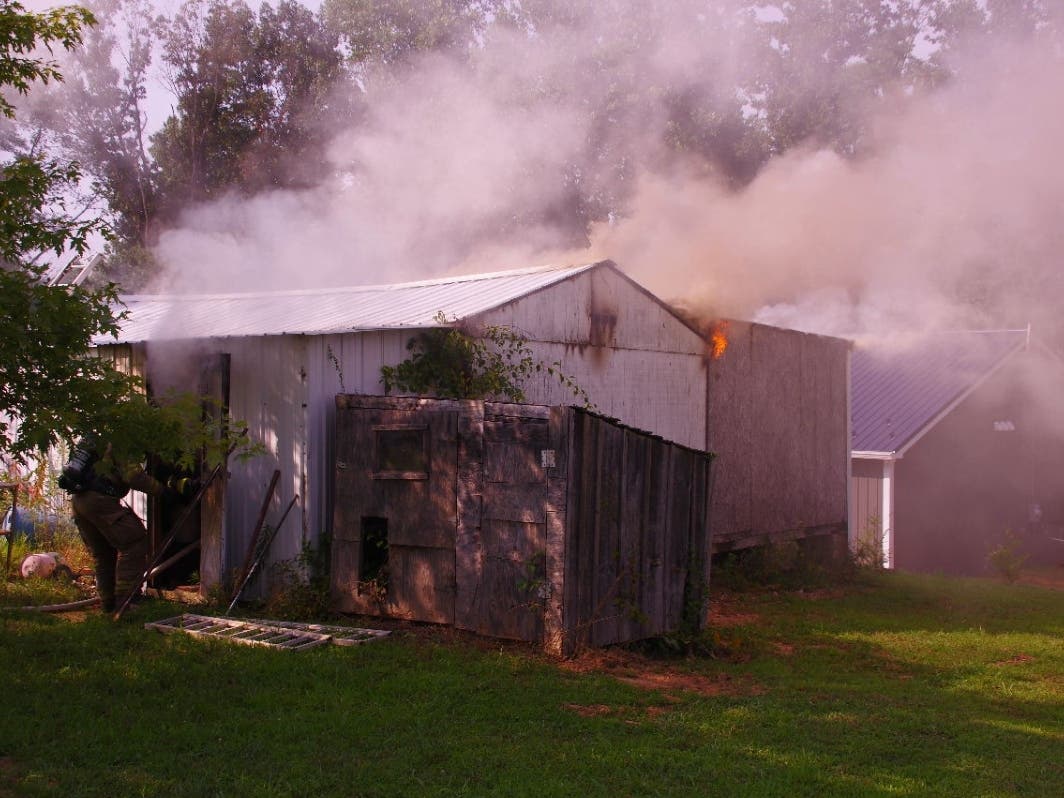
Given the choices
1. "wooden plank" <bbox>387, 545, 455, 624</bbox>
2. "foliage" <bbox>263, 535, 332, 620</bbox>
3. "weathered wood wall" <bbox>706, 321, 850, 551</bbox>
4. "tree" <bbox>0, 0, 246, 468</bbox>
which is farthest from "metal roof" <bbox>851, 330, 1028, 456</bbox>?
"tree" <bbox>0, 0, 246, 468</bbox>

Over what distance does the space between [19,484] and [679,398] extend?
8.56 m

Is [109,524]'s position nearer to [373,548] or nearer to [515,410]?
[373,548]

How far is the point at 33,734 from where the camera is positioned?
20.0 ft

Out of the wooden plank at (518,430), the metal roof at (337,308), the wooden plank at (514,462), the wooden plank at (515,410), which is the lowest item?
the wooden plank at (514,462)

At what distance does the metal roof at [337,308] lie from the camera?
10.3 metres

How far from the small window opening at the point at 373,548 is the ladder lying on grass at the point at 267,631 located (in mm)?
751

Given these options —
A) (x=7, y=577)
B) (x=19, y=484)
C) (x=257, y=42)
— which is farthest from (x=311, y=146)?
(x=7, y=577)

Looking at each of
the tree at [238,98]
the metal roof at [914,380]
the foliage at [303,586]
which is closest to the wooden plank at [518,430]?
the foliage at [303,586]

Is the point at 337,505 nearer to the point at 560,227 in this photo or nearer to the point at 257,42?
the point at 560,227

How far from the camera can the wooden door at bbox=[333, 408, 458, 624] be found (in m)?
9.05

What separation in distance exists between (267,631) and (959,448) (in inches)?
722

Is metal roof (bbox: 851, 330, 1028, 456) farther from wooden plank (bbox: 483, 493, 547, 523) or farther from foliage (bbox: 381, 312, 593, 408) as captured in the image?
wooden plank (bbox: 483, 493, 547, 523)

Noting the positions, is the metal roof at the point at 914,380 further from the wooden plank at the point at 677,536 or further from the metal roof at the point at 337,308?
the wooden plank at the point at 677,536

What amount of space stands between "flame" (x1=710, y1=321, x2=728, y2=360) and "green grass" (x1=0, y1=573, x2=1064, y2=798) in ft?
16.5
